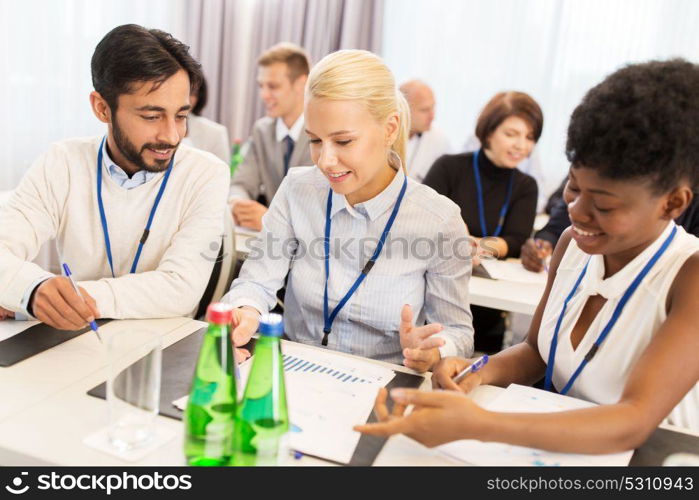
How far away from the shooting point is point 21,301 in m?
1.39

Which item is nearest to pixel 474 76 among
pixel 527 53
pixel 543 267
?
pixel 527 53

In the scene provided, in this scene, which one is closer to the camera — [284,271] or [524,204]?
[284,271]

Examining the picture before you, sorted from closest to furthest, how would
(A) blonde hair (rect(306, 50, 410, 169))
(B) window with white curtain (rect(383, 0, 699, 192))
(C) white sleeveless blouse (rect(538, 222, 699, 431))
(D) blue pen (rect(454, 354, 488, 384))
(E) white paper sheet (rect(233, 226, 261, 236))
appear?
(C) white sleeveless blouse (rect(538, 222, 699, 431)) < (D) blue pen (rect(454, 354, 488, 384)) < (A) blonde hair (rect(306, 50, 410, 169)) < (E) white paper sheet (rect(233, 226, 261, 236)) < (B) window with white curtain (rect(383, 0, 699, 192))

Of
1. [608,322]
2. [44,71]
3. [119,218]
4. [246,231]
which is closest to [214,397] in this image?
[608,322]

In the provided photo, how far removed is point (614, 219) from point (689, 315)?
204mm

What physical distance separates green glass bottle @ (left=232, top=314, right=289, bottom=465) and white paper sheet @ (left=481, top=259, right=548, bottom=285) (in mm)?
1578

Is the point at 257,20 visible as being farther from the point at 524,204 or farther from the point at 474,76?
the point at 524,204

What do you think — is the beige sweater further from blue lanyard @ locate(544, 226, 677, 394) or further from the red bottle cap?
blue lanyard @ locate(544, 226, 677, 394)

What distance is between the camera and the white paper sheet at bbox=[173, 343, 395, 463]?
1022 mm

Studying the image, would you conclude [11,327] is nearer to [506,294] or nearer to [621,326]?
[621,326]

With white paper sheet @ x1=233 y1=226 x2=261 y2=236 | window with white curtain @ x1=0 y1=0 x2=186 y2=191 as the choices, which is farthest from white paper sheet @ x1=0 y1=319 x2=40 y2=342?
window with white curtain @ x1=0 y1=0 x2=186 y2=191

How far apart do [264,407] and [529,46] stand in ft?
15.3

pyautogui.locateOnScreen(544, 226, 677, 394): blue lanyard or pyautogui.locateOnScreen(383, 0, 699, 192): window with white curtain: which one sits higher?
pyautogui.locateOnScreen(383, 0, 699, 192): window with white curtain

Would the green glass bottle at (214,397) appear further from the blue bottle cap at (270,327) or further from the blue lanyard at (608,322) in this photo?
the blue lanyard at (608,322)
